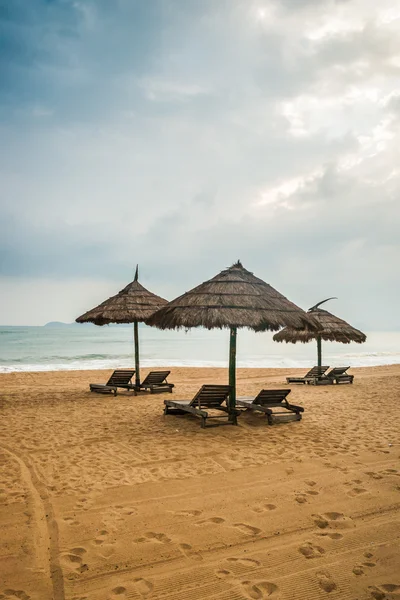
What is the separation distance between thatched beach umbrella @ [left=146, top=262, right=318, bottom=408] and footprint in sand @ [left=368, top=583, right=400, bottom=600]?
5.03 m

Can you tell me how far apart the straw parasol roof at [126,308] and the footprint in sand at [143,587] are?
29.7ft

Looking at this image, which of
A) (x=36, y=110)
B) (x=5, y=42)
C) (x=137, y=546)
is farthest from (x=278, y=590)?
(x=36, y=110)

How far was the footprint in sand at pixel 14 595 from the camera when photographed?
8.63ft

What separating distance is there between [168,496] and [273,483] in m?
1.28

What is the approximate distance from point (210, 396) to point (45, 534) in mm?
4601

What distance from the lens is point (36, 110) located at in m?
18.1

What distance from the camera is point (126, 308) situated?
40.2 ft

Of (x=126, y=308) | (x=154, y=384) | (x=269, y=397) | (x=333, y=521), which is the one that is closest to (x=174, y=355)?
(x=154, y=384)

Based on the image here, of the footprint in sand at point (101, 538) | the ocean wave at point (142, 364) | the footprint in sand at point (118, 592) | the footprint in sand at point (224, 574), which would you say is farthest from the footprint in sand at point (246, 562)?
the ocean wave at point (142, 364)

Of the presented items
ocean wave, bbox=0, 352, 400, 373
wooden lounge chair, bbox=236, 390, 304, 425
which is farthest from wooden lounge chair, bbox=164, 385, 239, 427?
ocean wave, bbox=0, 352, 400, 373

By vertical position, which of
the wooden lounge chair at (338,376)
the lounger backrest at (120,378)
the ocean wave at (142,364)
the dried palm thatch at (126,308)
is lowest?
the ocean wave at (142,364)

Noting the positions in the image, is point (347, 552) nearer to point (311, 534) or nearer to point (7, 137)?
point (311, 534)

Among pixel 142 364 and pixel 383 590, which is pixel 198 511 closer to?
pixel 383 590

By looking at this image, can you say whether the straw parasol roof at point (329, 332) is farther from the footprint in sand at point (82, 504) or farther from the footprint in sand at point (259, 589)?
the footprint in sand at point (259, 589)
